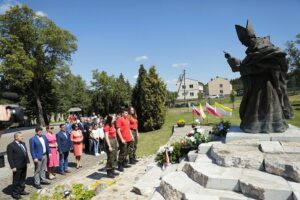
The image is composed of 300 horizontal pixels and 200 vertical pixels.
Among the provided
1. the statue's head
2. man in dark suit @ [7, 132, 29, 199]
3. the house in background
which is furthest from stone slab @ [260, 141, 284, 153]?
the house in background

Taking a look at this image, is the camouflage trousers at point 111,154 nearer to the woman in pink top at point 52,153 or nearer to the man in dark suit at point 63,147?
the woman in pink top at point 52,153

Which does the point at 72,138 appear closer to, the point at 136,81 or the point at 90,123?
the point at 90,123

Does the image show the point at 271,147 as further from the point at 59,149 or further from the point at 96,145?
the point at 96,145

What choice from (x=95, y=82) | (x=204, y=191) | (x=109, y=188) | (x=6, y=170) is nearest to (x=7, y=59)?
(x=95, y=82)

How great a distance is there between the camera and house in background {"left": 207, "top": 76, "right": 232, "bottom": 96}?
3290 inches

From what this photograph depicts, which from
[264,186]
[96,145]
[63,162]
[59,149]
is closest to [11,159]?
[59,149]

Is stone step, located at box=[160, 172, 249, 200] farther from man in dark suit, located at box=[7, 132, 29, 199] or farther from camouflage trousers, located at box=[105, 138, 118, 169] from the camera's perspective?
man in dark suit, located at box=[7, 132, 29, 199]

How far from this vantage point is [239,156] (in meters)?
5.73

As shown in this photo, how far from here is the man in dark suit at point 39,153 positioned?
7996 millimetres

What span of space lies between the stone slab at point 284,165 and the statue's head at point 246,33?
3473 mm

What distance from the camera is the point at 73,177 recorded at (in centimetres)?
891

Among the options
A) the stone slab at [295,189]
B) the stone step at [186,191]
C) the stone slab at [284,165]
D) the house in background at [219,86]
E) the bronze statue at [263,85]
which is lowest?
the stone step at [186,191]

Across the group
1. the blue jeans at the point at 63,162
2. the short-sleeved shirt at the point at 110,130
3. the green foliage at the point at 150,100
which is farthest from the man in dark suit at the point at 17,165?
the green foliage at the point at 150,100

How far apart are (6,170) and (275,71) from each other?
9473 mm
